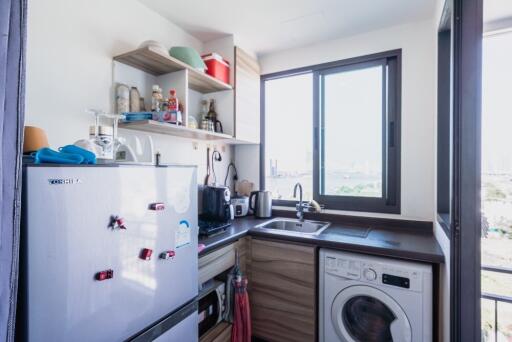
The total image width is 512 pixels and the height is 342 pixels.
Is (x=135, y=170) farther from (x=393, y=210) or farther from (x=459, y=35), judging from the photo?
(x=393, y=210)

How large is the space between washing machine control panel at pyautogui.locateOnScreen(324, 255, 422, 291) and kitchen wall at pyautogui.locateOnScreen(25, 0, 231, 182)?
65.3 inches

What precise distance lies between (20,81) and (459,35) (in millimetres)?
1613

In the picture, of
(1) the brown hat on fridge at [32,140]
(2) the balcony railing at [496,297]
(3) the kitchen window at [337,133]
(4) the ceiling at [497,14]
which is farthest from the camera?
(3) the kitchen window at [337,133]

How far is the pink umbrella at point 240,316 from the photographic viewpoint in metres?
1.68

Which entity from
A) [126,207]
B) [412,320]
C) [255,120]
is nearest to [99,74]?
[126,207]

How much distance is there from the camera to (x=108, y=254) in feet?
2.88

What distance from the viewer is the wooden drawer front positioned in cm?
148

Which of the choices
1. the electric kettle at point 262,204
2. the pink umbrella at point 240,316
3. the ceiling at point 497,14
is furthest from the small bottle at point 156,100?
the ceiling at point 497,14

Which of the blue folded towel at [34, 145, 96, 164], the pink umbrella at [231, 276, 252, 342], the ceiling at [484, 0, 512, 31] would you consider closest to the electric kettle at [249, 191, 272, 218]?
the pink umbrella at [231, 276, 252, 342]

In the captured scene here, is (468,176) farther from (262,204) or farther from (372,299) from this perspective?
(262,204)

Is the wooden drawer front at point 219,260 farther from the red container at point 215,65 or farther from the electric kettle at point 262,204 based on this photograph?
the red container at point 215,65

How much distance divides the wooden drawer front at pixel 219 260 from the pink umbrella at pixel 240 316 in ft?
0.47

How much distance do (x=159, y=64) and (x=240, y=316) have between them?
1.72 meters

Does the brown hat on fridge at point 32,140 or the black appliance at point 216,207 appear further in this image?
the black appliance at point 216,207
